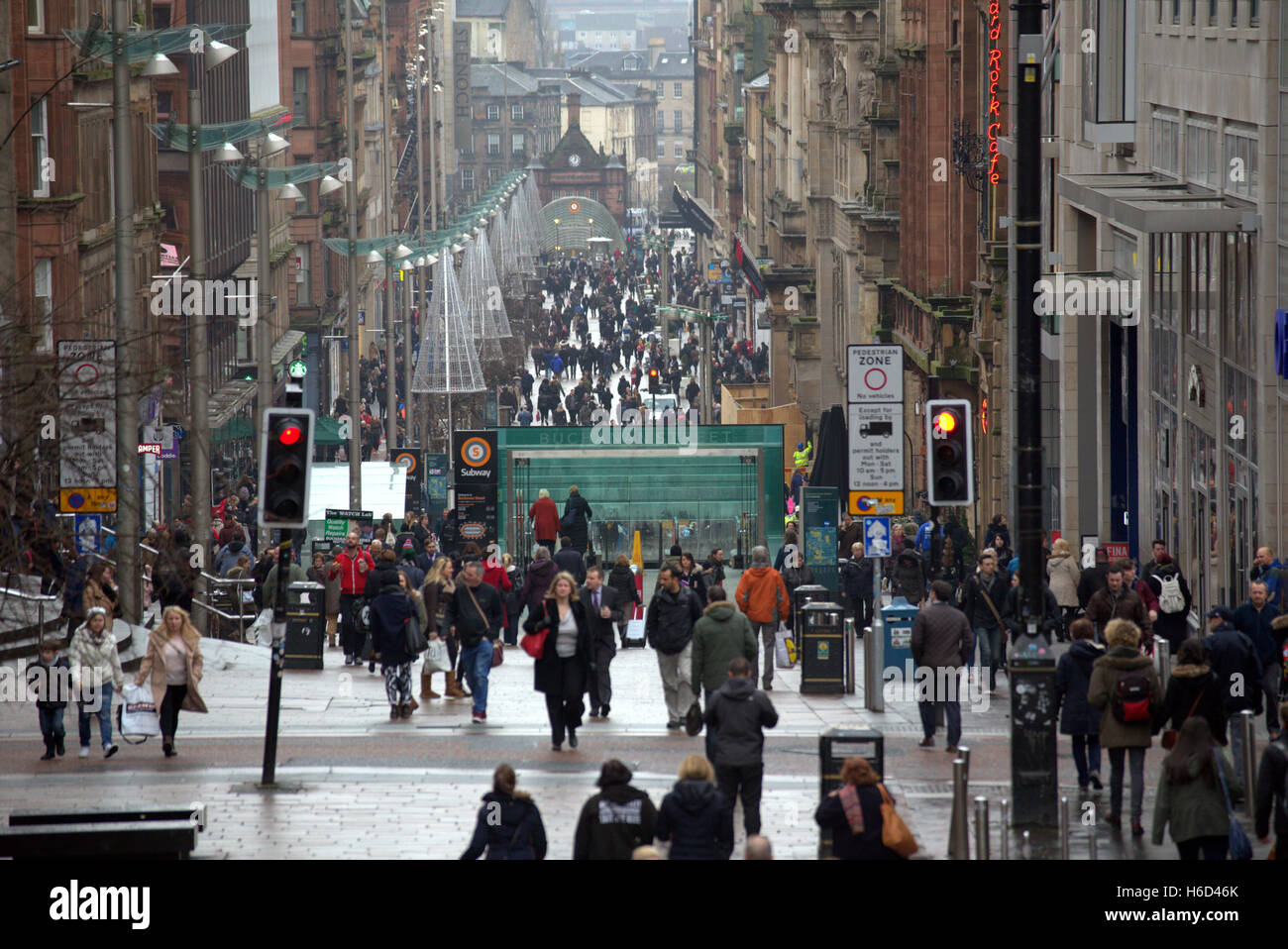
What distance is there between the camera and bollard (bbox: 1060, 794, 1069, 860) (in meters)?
13.0

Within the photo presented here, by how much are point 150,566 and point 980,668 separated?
1073cm

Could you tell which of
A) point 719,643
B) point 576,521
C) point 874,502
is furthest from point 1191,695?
point 576,521

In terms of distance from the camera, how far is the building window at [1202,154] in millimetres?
25297

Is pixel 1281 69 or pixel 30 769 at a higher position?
pixel 1281 69

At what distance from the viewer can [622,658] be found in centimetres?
2567

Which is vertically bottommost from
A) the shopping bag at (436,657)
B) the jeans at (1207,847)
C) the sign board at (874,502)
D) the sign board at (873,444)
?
the shopping bag at (436,657)

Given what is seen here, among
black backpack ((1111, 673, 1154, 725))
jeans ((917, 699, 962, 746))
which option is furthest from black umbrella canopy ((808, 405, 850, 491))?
black backpack ((1111, 673, 1154, 725))

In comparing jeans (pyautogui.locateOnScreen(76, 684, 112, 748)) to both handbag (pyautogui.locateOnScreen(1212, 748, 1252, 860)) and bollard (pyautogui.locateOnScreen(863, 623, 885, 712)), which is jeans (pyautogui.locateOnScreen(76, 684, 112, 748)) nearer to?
bollard (pyautogui.locateOnScreen(863, 623, 885, 712))

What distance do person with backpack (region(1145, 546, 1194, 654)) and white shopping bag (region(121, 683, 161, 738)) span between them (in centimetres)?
955

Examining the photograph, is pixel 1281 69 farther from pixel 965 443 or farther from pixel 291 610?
pixel 291 610

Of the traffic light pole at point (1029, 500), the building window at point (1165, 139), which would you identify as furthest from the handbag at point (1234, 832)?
the building window at point (1165, 139)

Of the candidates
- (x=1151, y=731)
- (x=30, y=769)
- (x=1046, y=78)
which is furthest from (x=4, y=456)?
(x=1046, y=78)

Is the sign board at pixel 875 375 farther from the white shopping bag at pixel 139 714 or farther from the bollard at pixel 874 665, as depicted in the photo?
the white shopping bag at pixel 139 714
